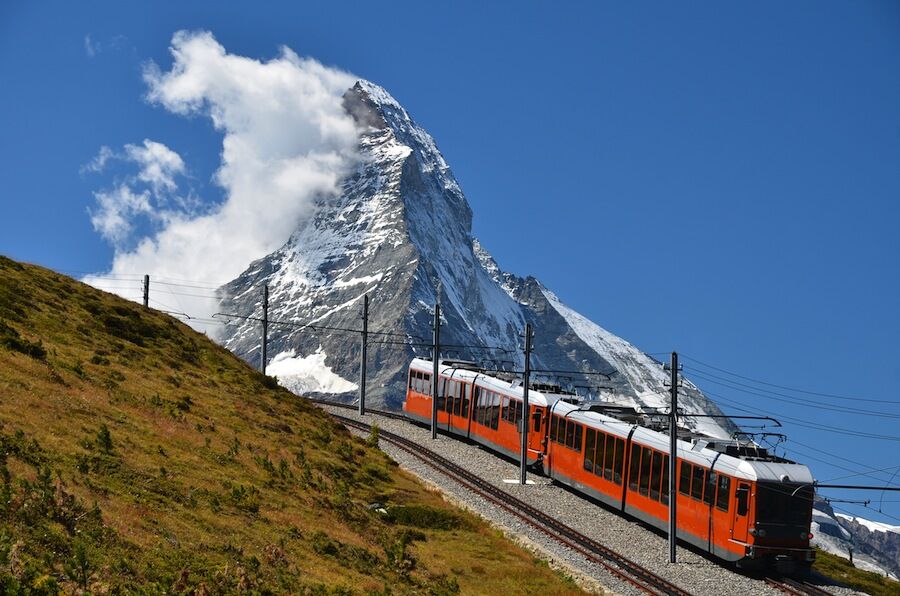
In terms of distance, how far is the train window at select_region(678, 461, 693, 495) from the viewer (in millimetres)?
36156

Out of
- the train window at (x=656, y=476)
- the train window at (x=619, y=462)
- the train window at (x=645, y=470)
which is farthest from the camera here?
the train window at (x=619, y=462)

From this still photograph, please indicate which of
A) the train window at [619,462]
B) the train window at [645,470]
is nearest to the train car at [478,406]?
the train window at [619,462]

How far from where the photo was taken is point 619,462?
4106cm

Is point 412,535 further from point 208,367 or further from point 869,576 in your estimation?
point 869,576

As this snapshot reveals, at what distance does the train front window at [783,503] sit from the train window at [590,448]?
10.8 m

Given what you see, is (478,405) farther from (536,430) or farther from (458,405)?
(536,430)

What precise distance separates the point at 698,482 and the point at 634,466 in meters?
4.60

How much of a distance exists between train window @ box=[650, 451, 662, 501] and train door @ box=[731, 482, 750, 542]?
485 cm

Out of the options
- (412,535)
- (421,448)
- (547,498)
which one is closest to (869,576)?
(547,498)

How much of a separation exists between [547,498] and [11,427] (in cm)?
2684

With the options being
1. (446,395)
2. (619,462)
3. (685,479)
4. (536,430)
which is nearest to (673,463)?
(685,479)

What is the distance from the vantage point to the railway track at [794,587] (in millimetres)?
31219

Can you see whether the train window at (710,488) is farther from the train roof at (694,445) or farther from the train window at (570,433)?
the train window at (570,433)

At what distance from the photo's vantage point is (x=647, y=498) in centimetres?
3897
